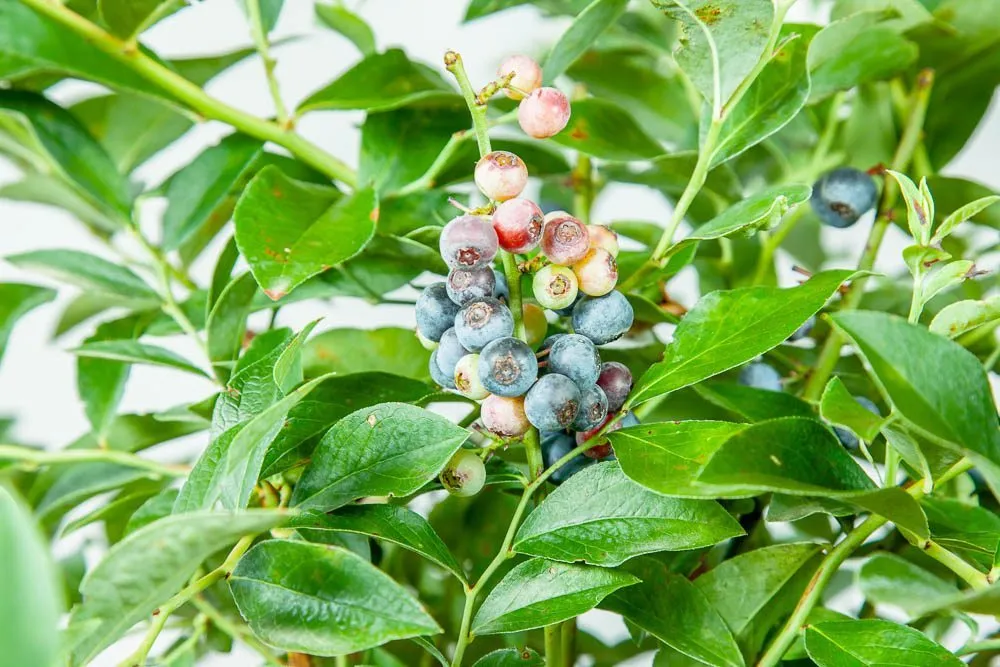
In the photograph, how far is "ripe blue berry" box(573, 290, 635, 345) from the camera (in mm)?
439

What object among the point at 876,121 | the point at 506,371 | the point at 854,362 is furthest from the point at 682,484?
the point at 876,121

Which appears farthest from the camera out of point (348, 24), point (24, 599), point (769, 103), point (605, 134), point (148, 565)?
point (348, 24)

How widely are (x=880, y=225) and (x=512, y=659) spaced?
42 cm

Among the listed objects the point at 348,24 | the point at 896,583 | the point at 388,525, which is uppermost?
the point at 348,24

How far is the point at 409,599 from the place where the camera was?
370mm

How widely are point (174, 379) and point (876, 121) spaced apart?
1.24m

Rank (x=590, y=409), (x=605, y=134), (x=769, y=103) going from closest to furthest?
(x=590, y=409) → (x=769, y=103) → (x=605, y=134)

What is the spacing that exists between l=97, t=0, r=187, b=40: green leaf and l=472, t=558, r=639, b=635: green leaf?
403 millimetres

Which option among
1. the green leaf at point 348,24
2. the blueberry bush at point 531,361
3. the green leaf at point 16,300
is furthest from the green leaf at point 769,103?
the green leaf at point 16,300

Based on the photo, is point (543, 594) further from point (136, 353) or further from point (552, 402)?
point (136, 353)

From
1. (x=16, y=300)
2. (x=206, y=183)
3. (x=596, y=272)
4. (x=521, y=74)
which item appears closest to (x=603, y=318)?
(x=596, y=272)

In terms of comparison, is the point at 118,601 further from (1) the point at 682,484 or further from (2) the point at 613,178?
(2) the point at 613,178

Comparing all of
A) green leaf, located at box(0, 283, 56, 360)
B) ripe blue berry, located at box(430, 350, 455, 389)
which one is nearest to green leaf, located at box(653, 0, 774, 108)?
ripe blue berry, located at box(430, 350, 455, 389)

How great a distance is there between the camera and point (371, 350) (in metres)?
0.63
